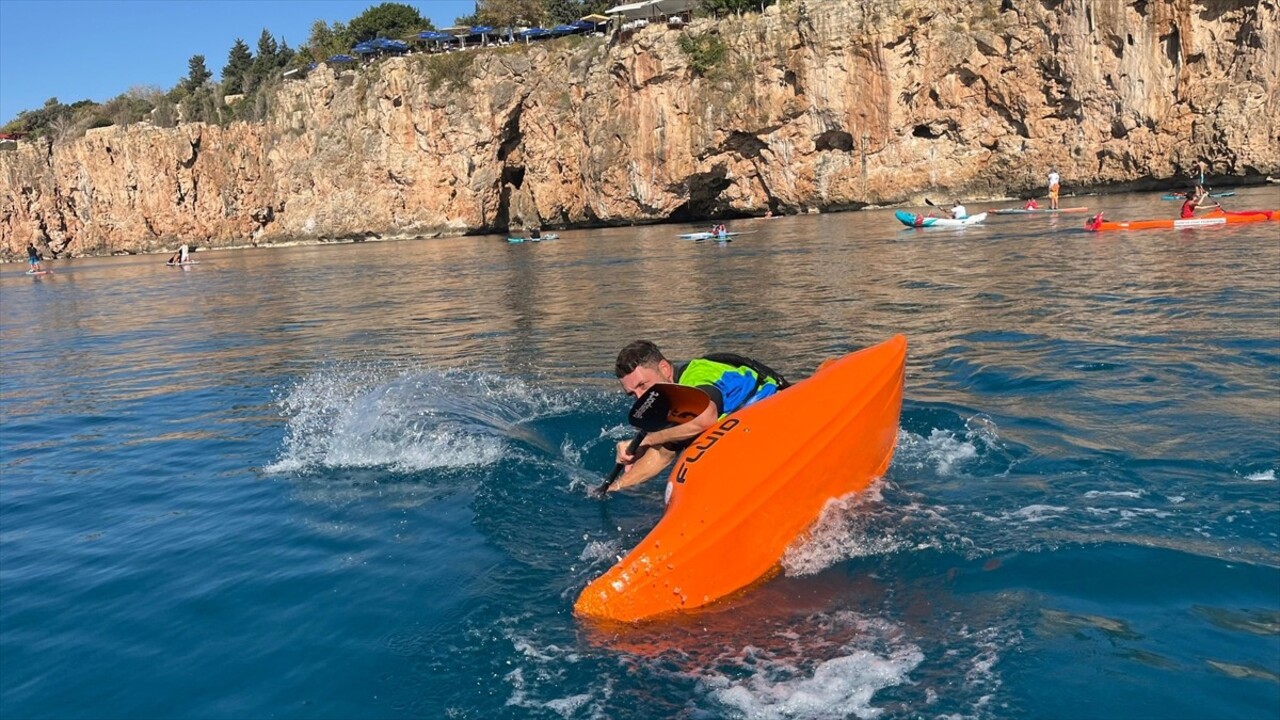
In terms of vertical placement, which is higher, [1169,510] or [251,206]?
[251,206]

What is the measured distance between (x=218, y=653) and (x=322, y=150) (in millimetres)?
67526

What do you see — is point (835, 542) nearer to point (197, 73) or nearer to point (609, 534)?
point (609, 534)

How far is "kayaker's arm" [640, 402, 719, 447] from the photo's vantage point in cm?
614

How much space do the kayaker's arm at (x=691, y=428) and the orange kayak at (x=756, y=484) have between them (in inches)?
11.5

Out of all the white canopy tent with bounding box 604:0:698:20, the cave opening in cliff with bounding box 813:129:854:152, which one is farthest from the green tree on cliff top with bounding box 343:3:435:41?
the cave opening in cliff with bounding box 813:129:854:152

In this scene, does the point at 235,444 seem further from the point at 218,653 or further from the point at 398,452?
the point at 218,653

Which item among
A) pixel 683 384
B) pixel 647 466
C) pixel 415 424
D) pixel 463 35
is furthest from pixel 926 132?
pixel 647 466

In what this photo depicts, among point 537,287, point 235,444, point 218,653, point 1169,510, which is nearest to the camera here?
point 218,653

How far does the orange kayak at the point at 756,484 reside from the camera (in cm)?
474

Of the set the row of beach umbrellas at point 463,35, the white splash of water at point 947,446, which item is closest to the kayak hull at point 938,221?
the white splash of water at point 947,446

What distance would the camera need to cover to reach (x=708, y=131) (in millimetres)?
53906

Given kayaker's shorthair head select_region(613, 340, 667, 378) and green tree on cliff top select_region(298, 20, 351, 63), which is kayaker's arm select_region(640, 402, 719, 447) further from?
green tree on cliff top select_region(298, 20, 351, 63)

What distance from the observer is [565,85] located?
6028 centimetres

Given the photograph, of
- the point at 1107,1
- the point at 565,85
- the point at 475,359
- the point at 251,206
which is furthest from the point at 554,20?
the point at 475,359
